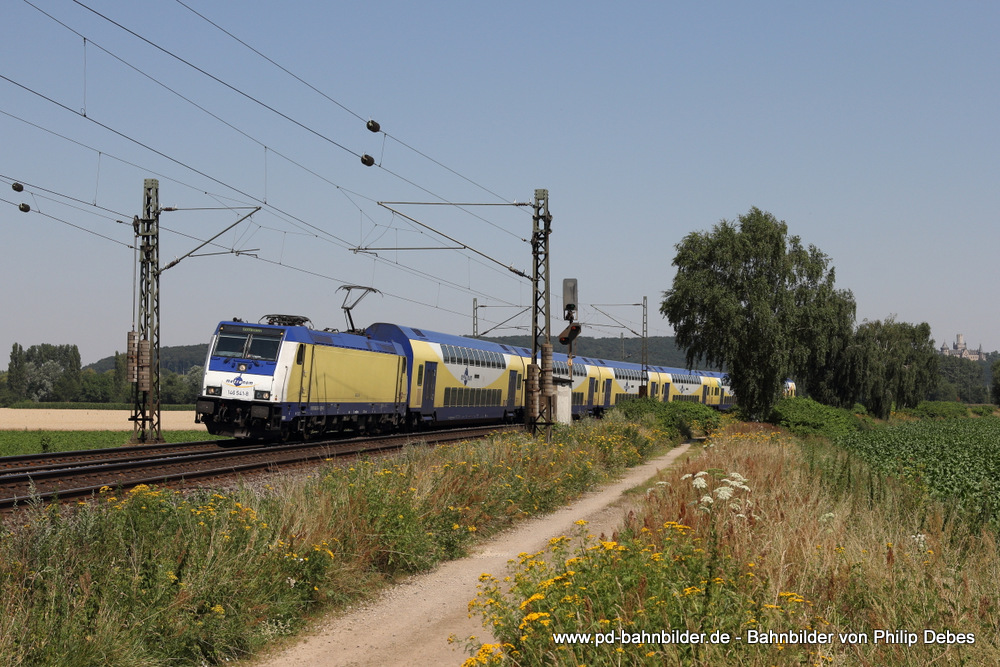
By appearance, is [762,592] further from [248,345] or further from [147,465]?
[248,345]

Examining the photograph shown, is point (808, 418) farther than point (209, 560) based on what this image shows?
Yes

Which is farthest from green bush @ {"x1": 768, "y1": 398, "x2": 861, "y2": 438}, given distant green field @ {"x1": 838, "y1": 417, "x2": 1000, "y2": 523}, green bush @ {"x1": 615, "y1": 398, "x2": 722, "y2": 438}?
distant green field @ {"x1": 838, "y1": 417, "x2": 1000, "y2": 523}

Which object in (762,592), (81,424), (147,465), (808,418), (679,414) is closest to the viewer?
(762,592)

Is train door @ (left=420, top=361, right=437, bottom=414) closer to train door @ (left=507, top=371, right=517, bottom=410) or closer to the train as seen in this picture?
the train

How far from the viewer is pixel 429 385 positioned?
3481 centimetres

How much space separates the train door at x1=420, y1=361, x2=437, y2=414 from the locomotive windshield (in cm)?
972

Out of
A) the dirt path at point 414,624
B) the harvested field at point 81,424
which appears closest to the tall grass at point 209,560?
the dirt path at point 414,624

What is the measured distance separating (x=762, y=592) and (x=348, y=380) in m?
22.8

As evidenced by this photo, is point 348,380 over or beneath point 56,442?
over

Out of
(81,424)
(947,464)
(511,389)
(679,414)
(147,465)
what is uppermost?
(511,389)

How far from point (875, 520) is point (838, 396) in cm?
6535

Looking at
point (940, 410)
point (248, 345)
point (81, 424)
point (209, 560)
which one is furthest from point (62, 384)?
point (209, 560)

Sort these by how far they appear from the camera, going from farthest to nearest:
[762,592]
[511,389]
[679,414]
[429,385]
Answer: [511,389] < [679,414] < [429,385] < [762,592]

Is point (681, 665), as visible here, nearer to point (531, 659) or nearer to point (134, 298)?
point (531, 659)
